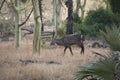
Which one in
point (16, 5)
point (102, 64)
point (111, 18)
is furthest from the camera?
point (111, 18)

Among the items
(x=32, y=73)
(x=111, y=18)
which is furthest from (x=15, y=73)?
(x=111, y=18)

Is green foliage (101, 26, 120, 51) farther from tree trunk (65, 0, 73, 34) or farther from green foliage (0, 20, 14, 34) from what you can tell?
green foliage (0, 20, 14, 34)

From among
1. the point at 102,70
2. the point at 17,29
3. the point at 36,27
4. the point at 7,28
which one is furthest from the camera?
the point at 7,28

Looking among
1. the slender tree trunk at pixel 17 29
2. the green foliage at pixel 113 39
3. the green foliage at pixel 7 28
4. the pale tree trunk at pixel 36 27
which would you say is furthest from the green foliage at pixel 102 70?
the green foliage at pixel 7 28

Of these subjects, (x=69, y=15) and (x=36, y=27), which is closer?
(x=36, y=27)

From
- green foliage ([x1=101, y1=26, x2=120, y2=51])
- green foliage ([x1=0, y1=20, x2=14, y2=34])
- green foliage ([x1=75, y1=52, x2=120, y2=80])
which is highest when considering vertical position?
green foliage ([x1=101, y1=26, x2=120, y2=51])

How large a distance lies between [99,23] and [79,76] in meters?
22.5

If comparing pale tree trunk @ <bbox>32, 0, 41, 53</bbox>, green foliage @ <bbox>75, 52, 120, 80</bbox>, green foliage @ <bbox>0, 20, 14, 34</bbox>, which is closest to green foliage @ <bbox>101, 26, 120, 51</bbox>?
green foliage @ <bbox>75, 52, 120, 80</bbox>

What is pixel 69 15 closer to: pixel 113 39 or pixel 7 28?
pixel 113 39

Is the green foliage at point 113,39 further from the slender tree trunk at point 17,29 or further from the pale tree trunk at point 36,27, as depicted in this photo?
the slender tree trunk at point 17,29

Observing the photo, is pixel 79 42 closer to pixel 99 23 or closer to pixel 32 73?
pixel 32 73

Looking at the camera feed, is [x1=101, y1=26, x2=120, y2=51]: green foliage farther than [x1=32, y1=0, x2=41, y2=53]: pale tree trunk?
No

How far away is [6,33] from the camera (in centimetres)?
3697

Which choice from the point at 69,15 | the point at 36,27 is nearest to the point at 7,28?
the point at 69,15
